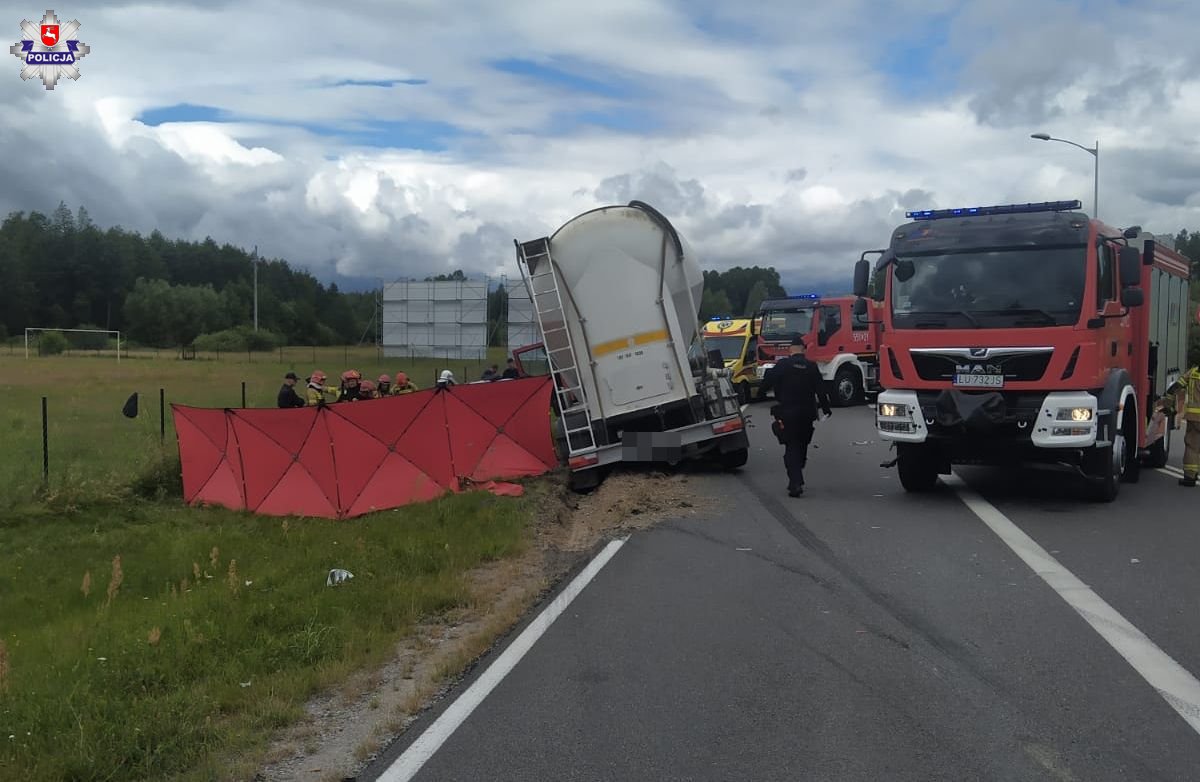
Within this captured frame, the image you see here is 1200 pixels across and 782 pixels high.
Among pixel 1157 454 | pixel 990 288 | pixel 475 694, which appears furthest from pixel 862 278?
pixel 475 694

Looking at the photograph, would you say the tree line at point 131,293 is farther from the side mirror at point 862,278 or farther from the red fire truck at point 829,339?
the side mirror at point 862,278

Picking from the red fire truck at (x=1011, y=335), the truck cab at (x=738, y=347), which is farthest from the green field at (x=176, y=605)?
the truck cab at (x=738, y=347)

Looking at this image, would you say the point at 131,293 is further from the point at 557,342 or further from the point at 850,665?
the point at 850,665

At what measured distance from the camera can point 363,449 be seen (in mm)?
12766

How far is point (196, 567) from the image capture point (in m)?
8.99

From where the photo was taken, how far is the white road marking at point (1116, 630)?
5438 millimetres

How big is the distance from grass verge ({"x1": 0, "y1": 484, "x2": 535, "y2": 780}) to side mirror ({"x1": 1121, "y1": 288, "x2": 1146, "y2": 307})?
6702 mm

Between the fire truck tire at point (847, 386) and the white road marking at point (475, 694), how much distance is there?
21.2 m

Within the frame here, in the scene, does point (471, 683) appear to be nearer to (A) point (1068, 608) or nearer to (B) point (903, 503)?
(A) point (1068, 608)

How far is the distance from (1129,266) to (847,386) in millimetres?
18102

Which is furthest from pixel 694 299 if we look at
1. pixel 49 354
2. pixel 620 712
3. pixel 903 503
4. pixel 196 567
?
pixel 49 354

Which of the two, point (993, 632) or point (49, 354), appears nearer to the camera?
point (993, 632)

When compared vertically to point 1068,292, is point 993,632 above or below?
below

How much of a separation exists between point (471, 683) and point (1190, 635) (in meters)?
4.43
